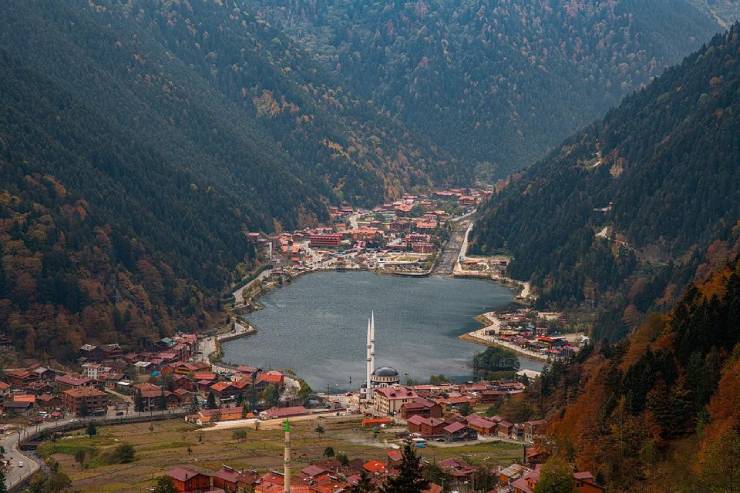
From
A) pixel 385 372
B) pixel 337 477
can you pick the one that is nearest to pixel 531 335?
pixel 385 372

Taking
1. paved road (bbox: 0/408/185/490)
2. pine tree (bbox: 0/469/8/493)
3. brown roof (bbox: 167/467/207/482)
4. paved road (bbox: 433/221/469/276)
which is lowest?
paved road (bbox: 0/408/185/490)

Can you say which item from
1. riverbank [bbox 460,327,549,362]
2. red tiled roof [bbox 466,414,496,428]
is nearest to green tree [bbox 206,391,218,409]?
red tiled roof [bbox 466,414,496,428]

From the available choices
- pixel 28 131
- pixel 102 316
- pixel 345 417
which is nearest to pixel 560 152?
pixel 28 131

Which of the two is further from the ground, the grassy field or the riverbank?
the riverbank

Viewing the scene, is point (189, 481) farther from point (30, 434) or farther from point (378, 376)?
point (378, 376)

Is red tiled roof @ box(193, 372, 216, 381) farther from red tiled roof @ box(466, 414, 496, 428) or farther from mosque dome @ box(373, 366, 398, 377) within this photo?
red tiled roof @ box(466, 414, 496, 428)

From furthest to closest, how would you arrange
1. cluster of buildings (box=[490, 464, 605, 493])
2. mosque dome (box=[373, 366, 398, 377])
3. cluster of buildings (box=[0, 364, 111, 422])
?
mosque dome (box=[373, 366, 398, 377]), cluster of buildings (box=[0, 364, 111, 422]), cluster of buildings (box=[490, 464, 605, 493])
